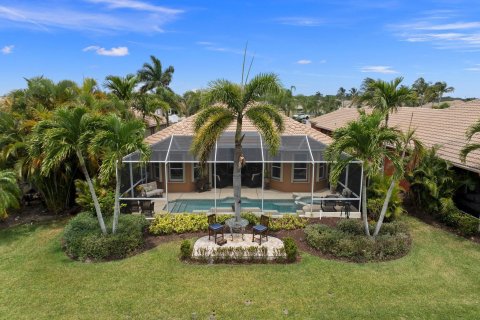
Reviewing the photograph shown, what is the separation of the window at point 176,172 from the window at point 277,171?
5.52 metres

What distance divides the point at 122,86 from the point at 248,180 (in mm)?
9588

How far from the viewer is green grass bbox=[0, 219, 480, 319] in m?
8.48

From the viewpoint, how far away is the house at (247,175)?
1577cm

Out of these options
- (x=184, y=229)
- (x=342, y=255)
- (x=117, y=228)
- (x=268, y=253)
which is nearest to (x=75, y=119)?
(x=117, y=228)

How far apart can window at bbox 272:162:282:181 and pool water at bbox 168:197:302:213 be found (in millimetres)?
2249

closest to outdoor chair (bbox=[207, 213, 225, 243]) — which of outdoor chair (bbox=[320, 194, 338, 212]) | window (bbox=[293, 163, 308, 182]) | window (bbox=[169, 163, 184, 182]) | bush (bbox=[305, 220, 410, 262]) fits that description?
bush (bbox=[305, 220, 410, 262])

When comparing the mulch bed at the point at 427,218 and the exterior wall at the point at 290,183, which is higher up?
the exterior wall at the point at 290,183

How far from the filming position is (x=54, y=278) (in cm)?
1019

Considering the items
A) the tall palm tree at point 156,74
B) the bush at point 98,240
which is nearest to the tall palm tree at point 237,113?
the bush at point 98,240

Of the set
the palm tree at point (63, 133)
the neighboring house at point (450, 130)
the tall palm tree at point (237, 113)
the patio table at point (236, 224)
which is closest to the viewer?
the palm tree at point (63, 133)

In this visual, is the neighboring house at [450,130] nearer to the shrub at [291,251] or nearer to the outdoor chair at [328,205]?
the outdoor chair at [328,205]

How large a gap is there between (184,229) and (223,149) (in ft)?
17.0

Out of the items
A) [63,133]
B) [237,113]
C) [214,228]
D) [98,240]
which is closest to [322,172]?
[237,113]

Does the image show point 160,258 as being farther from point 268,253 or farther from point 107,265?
point 268,253
